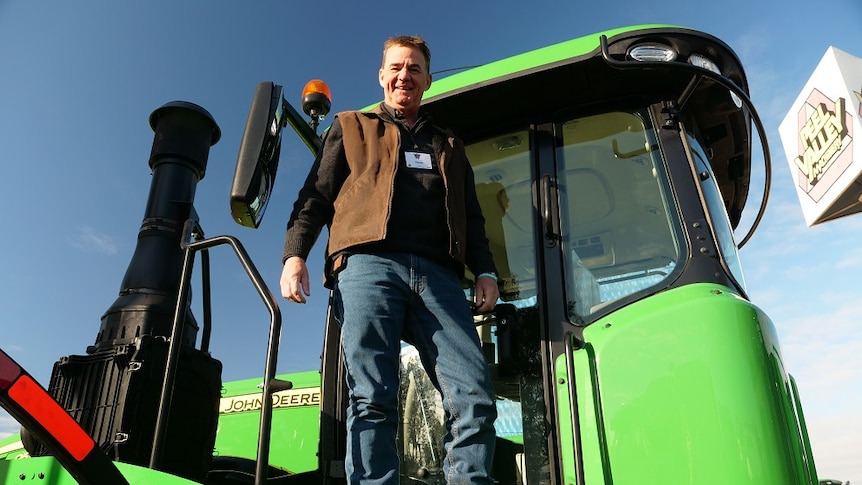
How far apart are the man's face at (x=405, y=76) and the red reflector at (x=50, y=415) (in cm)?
133

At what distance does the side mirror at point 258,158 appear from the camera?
5.76 ft

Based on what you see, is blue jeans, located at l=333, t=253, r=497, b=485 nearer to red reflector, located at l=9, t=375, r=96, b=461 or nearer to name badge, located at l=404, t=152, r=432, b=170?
name badge, located at l=404, t=152, r=432, b=170

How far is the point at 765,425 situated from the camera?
1477mm

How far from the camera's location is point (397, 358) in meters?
1.68

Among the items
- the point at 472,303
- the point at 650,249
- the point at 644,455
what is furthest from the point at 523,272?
the point at 644,455

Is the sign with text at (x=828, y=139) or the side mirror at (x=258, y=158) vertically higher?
the sign with text at (x=828, y=139)

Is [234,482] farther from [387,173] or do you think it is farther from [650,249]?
[650,249]

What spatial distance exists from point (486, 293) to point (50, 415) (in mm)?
1204

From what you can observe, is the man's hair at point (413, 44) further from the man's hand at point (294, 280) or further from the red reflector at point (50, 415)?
the red reflector at point (50, 415)

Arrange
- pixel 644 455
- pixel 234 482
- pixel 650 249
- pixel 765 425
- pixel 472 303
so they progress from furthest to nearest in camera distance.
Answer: pixel 234 482, pixel 472 303, pixel 650 249, pixel 644 455, pixel 765 425

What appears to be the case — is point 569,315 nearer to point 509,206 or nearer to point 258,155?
point 509,206

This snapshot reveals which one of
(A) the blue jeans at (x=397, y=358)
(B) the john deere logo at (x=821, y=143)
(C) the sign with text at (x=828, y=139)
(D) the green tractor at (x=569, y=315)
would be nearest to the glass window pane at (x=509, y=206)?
(D) the green tractor at (x=569, y=315)

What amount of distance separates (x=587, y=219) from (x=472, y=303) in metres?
0.53

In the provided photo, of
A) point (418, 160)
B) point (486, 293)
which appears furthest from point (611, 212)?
point (418, 160)
